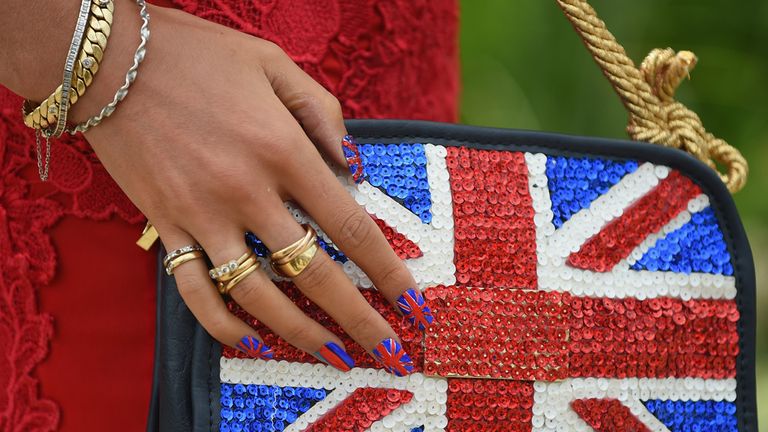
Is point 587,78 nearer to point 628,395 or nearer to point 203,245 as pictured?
point 628,395

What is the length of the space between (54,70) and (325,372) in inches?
13.1

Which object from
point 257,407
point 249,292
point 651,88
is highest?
point 651,88

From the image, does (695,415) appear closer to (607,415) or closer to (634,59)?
(607,415)

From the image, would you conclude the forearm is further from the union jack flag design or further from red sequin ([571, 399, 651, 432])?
red sequin ([571, 399, 651, 432])

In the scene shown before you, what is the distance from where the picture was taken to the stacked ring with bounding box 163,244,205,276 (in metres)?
0.58

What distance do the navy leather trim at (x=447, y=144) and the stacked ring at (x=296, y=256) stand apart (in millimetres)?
110

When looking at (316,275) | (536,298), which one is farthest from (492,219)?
(316,275)

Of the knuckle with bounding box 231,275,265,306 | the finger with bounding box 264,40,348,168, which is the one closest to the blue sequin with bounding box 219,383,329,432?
the knuckle with bounding box 231,275,265,306

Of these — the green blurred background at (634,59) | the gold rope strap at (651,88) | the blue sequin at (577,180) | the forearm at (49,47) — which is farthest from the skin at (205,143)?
the green blurred background at (634,59)

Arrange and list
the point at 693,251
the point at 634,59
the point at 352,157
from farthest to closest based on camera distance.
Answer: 1. the point at 634,59
2. the point at 693,251
3. the point at 352,157

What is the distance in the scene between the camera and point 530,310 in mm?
699

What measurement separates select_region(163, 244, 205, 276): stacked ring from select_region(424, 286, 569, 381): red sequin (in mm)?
212

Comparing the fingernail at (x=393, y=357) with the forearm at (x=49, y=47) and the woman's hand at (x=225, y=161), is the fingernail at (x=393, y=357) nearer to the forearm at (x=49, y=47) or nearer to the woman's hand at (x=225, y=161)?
the woman's hand at (x=225, y=161)

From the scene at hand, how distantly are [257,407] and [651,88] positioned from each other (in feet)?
1.69
